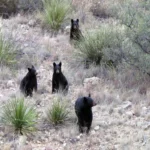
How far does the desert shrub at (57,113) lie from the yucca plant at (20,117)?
1.09ft

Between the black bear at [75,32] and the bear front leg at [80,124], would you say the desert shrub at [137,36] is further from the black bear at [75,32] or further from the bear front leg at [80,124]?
the bear front leg at [80,124]

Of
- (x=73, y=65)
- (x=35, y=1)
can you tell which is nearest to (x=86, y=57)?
(x=73, y=65)

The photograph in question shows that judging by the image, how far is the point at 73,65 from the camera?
10352mm

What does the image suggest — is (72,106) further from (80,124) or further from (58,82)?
(80,124)

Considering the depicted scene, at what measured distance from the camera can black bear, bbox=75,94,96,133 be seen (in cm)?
684

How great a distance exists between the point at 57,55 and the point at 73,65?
29.3 inches

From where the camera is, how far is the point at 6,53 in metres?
10.0

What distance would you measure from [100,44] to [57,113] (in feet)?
11.3

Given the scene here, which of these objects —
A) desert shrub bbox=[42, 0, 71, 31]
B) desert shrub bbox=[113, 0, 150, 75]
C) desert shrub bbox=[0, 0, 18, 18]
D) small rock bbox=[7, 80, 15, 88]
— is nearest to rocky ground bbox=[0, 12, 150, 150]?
small rock bbox=[7, 80, 15, 88]

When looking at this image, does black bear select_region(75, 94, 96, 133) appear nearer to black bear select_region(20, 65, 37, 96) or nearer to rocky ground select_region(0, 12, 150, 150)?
rocky ground select_region(0, 12, 150, 150)

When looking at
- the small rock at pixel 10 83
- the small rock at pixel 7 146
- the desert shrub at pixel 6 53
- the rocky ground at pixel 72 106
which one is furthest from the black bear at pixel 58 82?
the small rock at pixel 7 146

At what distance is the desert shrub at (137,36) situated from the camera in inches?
354

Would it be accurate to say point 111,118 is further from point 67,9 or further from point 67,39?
point 67,9

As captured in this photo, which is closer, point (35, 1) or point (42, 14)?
point (42, 14)
